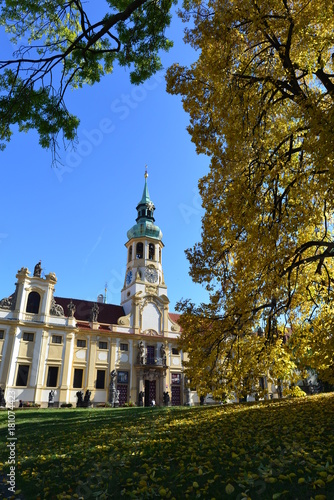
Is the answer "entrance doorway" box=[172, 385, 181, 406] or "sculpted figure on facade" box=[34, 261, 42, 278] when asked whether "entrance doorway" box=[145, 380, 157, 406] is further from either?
"sculpted figure on facade" box=[34, 261, 42, 278]

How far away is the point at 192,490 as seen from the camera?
4715 mm

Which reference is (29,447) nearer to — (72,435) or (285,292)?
(72,435)

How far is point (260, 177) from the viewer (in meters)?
7.89

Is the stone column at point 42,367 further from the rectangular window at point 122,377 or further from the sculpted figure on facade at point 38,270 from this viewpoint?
the rectangular window at point 122,377

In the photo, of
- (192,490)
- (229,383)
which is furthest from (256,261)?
(192,490)

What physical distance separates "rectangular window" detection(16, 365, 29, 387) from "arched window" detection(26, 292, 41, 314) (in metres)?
5.78

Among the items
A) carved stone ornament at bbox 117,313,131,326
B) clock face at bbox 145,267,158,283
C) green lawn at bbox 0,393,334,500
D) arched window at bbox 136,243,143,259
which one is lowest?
green lawn at bbox 0,393,334,500

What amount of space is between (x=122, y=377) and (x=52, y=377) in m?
7.79

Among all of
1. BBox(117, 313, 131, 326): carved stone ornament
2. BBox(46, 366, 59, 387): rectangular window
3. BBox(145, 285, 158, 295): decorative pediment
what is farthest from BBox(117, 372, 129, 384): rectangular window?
BBox(145, 285, 158, 295): decorative pediment

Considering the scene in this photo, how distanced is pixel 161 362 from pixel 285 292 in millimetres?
34898

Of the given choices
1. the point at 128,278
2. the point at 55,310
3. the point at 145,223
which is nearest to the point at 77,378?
the point at 55,310

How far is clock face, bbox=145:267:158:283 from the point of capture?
47366 millimetres

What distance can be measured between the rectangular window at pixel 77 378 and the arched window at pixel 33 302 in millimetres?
7747

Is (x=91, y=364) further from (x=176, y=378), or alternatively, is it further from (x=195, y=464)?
(x=195, y=464)
